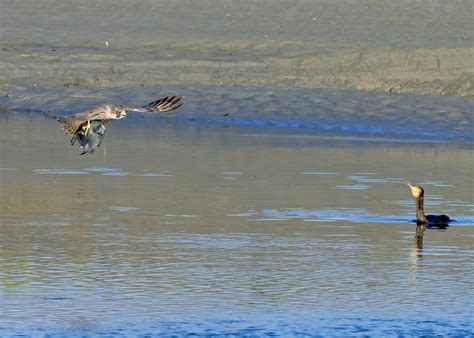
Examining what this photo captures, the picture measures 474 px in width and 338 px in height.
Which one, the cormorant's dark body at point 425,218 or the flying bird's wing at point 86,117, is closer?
the flying bird's wing at point 86,117

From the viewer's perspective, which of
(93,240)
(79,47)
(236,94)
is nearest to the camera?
(93,240)

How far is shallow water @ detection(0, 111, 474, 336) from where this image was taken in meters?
8.70

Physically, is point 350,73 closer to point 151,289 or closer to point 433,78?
point 433,78

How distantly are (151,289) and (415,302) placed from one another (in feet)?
5.48

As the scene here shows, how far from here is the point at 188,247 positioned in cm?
1098

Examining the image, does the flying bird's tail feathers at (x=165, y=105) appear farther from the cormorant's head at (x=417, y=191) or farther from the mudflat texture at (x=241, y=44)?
the mudflat texture at (x=241, y=44)

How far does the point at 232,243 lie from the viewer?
1119 cm

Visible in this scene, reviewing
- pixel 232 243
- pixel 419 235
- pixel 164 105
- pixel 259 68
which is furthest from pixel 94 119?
pixel 259 68

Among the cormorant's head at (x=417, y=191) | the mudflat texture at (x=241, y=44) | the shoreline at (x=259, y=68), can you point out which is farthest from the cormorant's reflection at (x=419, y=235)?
the shoreline at (x=259, y=68)

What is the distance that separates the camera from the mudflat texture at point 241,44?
2584cm

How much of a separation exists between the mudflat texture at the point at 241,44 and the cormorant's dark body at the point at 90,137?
14.0 metres

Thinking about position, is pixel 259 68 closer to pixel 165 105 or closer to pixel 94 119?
pixel 165 105

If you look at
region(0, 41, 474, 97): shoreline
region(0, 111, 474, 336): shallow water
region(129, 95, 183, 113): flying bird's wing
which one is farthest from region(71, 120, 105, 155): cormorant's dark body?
region(0, 41, 474, 97): shoreline

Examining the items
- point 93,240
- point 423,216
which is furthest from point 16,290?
point 423,216
